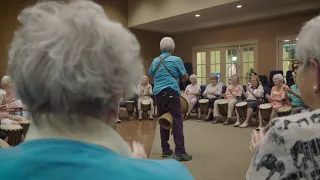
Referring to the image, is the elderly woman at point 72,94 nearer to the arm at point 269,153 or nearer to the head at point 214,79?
the arm at point 269,153

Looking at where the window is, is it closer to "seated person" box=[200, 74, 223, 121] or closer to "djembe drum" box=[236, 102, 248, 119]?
"seated person" box=[200, 74, 223, 121]

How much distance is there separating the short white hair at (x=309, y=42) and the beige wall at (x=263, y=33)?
27.0ft

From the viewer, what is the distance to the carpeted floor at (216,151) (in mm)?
3162

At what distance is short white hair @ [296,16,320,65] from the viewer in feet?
3.04

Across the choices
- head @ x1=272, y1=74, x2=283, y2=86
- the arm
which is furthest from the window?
the arm

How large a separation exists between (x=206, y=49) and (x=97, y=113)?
1057 cm

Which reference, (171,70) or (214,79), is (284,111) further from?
(171,70)

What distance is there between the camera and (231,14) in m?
9.23

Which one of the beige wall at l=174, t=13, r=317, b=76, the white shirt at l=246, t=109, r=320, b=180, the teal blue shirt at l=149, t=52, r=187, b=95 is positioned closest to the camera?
the white shirt at l=246, t=109, r=320, b=180

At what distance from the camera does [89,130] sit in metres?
0.64

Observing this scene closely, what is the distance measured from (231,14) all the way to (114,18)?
3597mm

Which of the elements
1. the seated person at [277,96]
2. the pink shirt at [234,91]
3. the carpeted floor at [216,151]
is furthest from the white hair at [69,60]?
the pink shirt at [234,91]

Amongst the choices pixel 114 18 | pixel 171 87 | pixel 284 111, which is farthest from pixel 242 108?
pixel 114 18

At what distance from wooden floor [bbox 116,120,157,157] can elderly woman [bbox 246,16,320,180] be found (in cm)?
325
